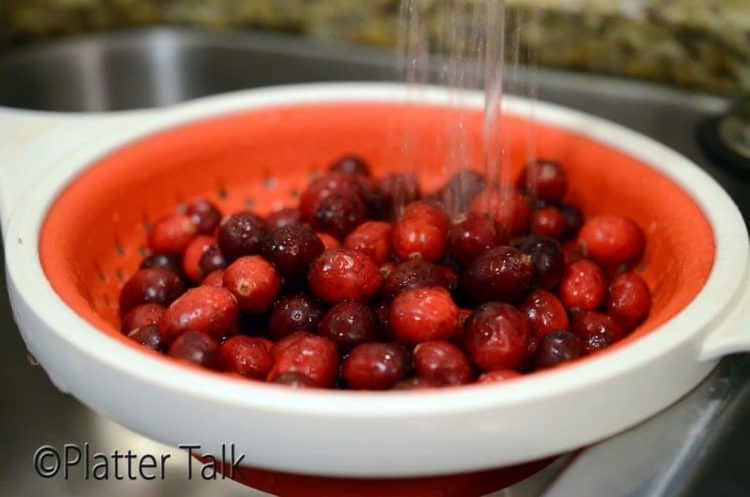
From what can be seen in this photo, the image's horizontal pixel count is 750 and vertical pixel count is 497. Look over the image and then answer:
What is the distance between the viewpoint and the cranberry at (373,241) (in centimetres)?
99

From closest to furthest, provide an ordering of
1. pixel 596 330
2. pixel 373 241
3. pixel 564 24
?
pixel 596 330, pixel 373 241, pixel 564 24

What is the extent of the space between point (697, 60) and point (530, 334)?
2.17ft

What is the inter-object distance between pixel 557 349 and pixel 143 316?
395 mm

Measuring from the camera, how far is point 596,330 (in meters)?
0.88

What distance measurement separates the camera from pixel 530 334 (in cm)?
86

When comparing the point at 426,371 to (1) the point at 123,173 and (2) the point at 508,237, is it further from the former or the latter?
(1) the point at 123,173

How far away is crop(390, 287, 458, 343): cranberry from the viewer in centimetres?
85

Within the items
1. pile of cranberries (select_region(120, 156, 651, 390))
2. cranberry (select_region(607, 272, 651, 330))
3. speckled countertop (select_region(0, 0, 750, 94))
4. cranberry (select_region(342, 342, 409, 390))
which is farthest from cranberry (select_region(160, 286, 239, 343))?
speckled countertop (select_region(0, 0, 750, 94))

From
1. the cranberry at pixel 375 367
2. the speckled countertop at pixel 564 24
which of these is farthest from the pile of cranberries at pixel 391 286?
the speckled countertop at pixel 564 24

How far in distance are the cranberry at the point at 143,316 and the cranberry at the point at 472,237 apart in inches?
11.9

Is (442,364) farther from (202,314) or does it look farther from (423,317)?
(202,314)

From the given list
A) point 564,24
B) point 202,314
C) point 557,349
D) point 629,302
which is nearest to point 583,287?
point 629,302

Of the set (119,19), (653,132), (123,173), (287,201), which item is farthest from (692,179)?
(119,19)

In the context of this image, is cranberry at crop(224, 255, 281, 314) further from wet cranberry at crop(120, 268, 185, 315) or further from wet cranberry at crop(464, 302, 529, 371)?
wet cranberry at crop(464, 302, 529, 371)
